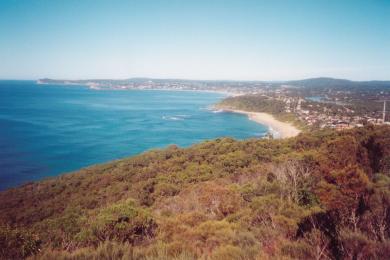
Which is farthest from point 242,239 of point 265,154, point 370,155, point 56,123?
point 56,123

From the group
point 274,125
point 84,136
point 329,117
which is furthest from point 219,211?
point 329,117

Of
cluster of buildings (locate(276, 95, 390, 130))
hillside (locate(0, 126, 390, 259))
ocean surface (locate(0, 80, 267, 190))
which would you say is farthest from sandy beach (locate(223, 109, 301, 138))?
hillside (locate(0, 126, 390, 259))

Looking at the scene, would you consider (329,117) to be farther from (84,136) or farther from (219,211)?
(219,211)

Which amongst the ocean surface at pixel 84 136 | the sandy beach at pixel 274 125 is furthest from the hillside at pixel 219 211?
the sandy beach at pixel 274 125

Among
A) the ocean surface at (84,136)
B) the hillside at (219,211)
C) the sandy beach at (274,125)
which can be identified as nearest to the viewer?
the hillside at (219,211)

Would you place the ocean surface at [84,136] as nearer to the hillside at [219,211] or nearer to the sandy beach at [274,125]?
the sandy beach at [274,125]
